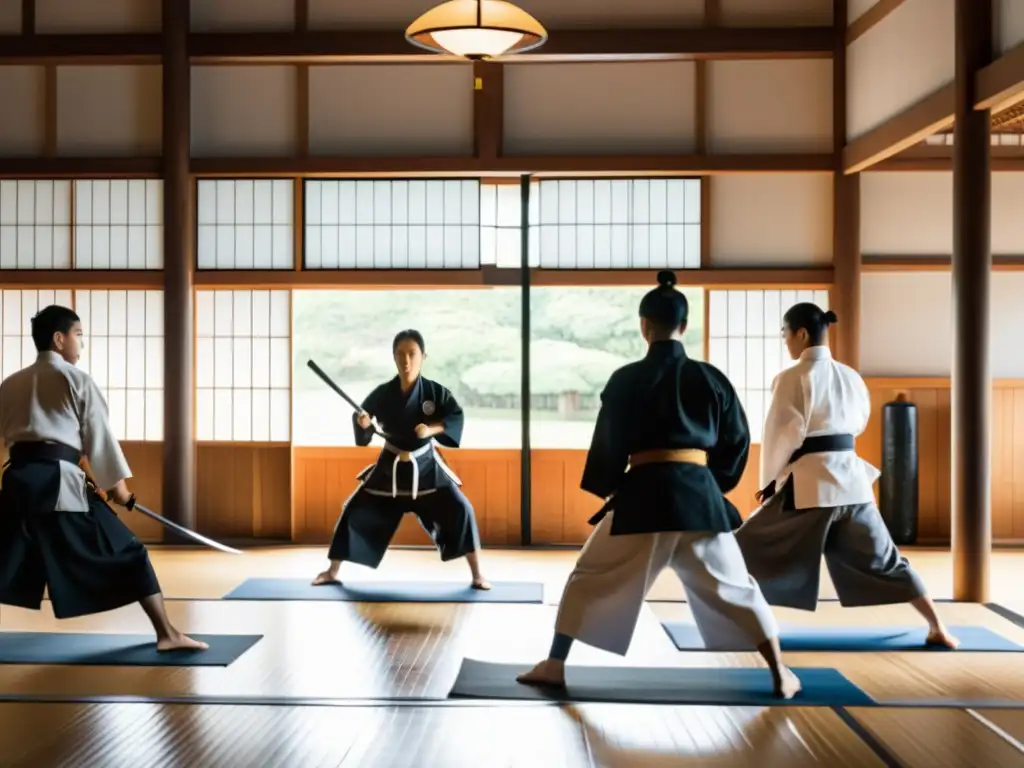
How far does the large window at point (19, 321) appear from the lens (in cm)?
818

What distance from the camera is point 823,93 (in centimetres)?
785

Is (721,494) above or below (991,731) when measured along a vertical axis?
above

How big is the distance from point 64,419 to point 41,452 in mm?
148

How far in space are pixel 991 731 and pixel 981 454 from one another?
2455 mm

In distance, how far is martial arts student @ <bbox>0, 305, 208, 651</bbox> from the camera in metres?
4.63

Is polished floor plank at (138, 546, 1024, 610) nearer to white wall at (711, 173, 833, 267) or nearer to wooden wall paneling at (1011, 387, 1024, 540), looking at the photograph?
wooden wall paneling at (1011, 387, 1024, 540)

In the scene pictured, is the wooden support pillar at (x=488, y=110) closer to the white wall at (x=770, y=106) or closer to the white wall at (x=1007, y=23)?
the white wall at (x=770, y=106)

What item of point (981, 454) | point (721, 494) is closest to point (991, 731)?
point (721, 494)

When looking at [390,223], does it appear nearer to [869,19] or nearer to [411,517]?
[411,517]

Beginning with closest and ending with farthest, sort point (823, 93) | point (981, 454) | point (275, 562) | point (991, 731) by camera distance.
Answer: point (991, 731) → point (981, 454) → point (275, 562) → point (823, 93)

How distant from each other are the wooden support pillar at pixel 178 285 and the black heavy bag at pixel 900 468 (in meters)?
4.42

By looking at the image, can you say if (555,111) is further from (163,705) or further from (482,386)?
(482,386)

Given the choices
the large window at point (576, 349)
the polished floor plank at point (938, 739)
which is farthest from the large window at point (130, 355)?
the large window at point (576, 349)

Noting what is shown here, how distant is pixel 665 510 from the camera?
13.4 ft
